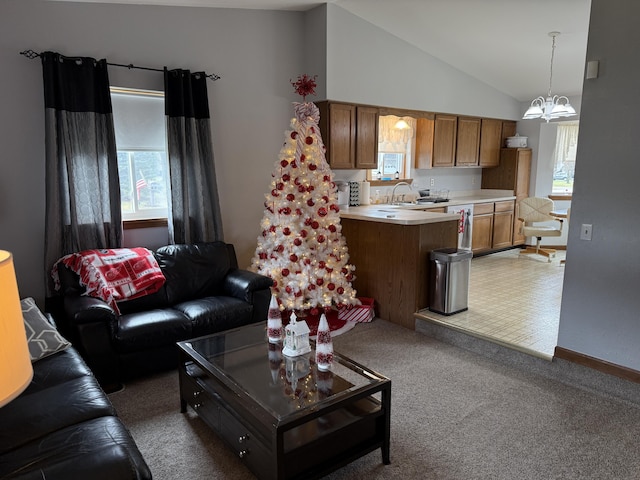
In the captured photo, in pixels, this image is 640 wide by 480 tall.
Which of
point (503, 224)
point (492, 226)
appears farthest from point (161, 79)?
point (503, 224)

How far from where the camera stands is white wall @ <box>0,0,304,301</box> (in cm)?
349

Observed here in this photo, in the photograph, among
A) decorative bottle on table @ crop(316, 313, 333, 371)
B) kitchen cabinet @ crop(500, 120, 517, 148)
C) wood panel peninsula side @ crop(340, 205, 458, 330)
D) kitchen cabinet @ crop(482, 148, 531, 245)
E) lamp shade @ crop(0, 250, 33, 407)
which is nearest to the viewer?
lamp shade @ crop(0, 250, 33, 407)

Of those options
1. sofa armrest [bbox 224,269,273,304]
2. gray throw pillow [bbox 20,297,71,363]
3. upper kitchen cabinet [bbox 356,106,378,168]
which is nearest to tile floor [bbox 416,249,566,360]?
sofa armrest [bbox 224,269,273,304]

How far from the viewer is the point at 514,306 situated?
14.5 ft

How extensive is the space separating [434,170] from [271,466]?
5.71m

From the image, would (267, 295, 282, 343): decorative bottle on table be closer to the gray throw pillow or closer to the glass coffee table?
the glass coffee table

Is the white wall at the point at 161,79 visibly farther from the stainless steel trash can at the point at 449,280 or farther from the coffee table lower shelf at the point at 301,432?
the coffee table lower shelf at the point at 301,432

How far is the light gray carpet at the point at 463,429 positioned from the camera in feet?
7.43

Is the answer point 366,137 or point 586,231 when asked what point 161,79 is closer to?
point 366,137

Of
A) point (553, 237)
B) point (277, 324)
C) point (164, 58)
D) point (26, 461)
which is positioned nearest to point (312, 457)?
point (277, 324)

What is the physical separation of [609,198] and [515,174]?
4.55 meters

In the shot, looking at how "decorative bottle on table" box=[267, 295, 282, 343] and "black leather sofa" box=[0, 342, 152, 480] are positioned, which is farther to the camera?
"decorative bottle on table" box=[267, 295, 282, 343]

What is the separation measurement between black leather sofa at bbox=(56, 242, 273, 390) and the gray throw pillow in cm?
30

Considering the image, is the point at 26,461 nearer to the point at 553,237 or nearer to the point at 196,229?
the point at 196,229
